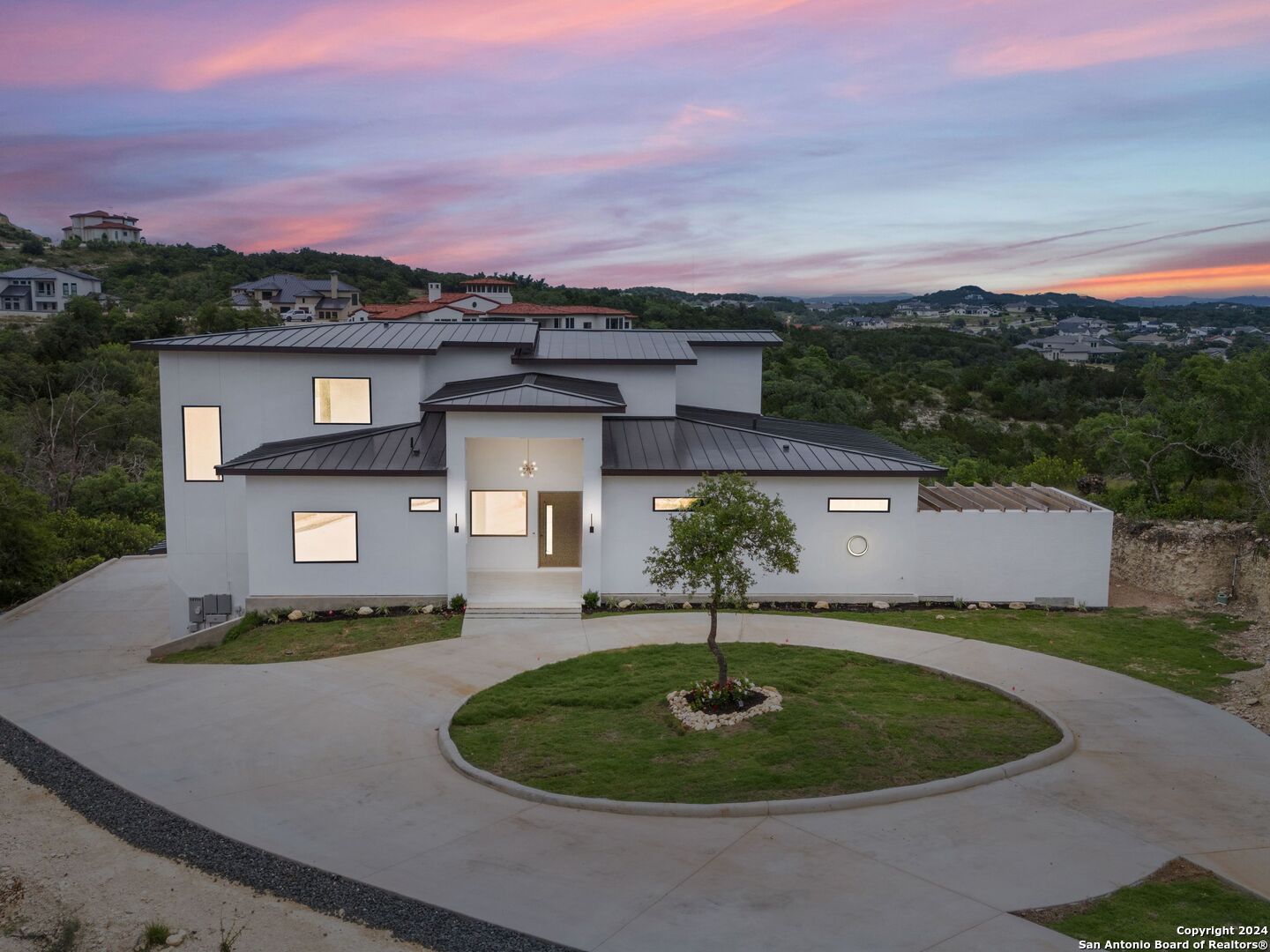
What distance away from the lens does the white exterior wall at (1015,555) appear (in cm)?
1941

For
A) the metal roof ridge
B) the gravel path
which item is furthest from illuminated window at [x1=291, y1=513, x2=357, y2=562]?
the gravel path

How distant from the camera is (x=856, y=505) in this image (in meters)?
19.5

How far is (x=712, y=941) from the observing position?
7.39 m

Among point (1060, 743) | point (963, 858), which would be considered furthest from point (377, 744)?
point (1060, 743)

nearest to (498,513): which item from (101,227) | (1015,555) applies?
(1015,555)

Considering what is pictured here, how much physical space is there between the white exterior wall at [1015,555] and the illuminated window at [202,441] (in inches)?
→ 613

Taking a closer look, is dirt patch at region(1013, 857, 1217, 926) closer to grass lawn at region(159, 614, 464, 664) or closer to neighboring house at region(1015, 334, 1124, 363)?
grass lawn at region(159, 614, 464, 664)

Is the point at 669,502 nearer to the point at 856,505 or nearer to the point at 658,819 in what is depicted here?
the point at 856,505

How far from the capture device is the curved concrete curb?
32.2 feet

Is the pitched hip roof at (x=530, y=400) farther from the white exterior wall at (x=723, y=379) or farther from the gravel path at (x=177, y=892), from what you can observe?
the gravel path at (x=177, y=892)

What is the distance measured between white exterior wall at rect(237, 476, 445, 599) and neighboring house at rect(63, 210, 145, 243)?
13136 cm

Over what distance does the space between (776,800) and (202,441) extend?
1603cm

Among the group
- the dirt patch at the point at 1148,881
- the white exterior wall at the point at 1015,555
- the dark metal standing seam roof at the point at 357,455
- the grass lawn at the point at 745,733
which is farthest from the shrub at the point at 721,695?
the dark metal standing seam roof at the point at 357,455

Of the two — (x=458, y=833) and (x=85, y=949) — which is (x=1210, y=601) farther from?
(x=85, y=949)
